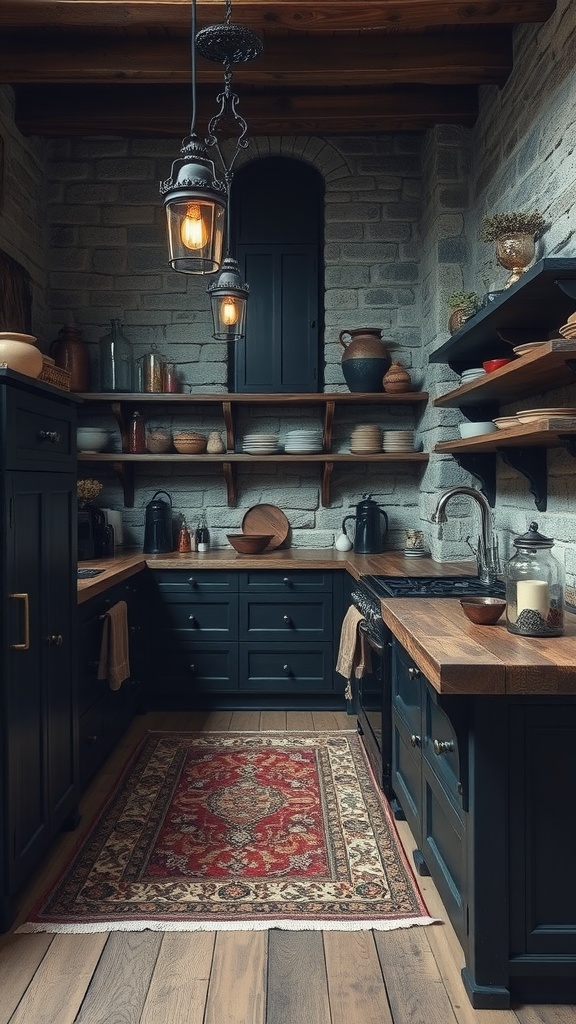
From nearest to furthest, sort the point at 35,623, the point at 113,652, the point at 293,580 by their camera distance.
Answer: the point at 35,623, the point at 113,652, the point at 293,580

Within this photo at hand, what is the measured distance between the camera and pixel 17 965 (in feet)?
6.46

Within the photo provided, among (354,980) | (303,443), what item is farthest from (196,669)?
(354,980)

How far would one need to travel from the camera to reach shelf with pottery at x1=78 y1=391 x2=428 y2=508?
14.1 ft

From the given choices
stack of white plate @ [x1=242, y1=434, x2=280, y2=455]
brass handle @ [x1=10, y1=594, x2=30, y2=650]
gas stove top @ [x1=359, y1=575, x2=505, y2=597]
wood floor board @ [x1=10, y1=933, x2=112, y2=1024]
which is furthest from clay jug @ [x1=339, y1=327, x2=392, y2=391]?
wood floor board @ [x1=10, y1=933, x2=112, y2=1024]

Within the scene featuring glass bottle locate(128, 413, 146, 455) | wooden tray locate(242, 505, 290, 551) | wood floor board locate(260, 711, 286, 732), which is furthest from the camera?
wooden tray locate(242, 505, 290, 551)

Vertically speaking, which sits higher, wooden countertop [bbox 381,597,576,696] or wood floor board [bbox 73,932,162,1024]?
wooden countertop [bbox 381,597,576,696]

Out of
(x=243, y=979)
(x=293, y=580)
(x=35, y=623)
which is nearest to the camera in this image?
(x=243, y=979)

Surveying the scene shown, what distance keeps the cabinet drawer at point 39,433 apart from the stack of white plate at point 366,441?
2030 mm

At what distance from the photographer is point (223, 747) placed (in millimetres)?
3594

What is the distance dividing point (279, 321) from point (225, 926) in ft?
11.1

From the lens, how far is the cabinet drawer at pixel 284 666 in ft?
13.6

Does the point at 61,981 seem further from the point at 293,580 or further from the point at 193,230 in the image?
the point at 293,580

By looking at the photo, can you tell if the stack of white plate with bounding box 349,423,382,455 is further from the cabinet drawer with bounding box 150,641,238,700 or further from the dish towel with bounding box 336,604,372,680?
the cabinet drawer with bounding box 150,641,238,700

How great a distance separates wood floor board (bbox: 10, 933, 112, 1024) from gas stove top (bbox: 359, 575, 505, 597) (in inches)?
60.8
